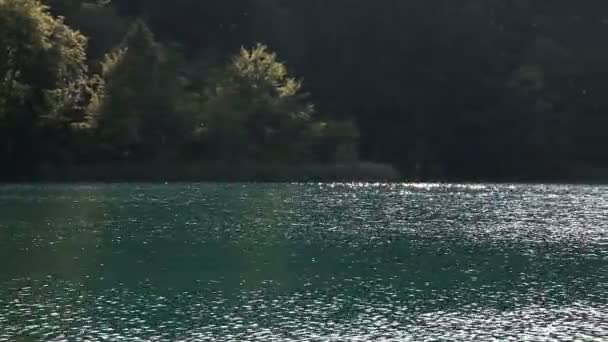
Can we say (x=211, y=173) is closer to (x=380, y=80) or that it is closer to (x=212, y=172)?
(x=212, y=172)

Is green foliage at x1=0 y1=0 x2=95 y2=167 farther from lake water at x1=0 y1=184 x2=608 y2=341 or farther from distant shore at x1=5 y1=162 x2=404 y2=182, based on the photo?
lake water at x1=0 y1=184 x2=608 y2=341

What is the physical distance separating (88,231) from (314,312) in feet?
65.9

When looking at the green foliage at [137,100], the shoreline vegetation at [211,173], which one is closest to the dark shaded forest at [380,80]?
the green foliage at [137,100]

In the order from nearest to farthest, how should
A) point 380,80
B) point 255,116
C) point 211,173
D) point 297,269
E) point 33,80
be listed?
point 297,269, point 33,80, point 211,173, point 255,116, point 380,80

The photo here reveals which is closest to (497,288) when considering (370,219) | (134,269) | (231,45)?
(134,269)

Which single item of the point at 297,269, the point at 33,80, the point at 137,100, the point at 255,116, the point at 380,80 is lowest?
the point at 297,269

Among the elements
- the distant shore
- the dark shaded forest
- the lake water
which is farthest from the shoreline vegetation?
the lake water

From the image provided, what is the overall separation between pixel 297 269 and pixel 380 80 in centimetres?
6437

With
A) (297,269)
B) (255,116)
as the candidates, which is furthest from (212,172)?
(297,269)

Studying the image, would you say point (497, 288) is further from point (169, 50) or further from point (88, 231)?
point (169, 50)

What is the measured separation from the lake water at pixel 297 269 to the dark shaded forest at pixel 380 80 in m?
22.5

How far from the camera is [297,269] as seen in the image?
3572 cm

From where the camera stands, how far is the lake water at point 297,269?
26000mm

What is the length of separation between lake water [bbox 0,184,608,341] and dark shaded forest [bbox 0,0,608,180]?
73.8 ft
